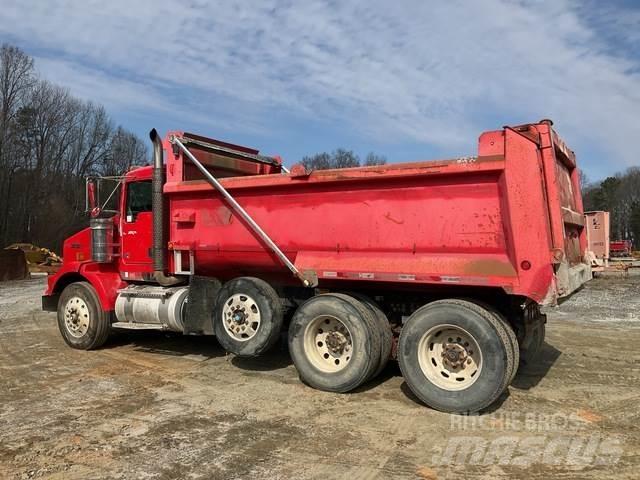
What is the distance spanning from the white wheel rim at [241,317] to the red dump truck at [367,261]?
0.02 metres

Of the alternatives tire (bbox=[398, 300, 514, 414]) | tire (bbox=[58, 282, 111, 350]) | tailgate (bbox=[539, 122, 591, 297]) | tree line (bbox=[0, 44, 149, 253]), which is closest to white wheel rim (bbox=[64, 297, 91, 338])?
tire (bbox=[58, 282, 111, 350])

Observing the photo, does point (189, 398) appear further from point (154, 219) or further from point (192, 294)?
point (154, 219)

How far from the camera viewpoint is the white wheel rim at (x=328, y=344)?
6223 mm

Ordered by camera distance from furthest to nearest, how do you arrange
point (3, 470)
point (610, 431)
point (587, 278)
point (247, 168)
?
point (247, 168) → point (587, 278) → point (610, 431) → point (3, 470)


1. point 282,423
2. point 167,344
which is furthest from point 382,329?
point 167,344

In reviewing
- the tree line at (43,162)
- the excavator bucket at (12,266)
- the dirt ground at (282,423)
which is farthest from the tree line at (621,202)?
the dirt ground at (282,423)

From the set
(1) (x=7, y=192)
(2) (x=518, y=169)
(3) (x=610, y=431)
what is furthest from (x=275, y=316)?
(1) (x=7, y=192)

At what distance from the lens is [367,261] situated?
622cm

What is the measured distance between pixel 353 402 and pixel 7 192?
181 ft

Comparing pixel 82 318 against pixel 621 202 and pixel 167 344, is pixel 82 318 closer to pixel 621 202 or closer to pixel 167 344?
pixel 167 344

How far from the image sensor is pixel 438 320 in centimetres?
551

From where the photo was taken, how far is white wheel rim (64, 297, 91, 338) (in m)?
8.66

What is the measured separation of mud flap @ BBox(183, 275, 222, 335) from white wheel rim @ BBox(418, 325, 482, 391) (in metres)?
3.14

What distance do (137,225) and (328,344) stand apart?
158 inches
